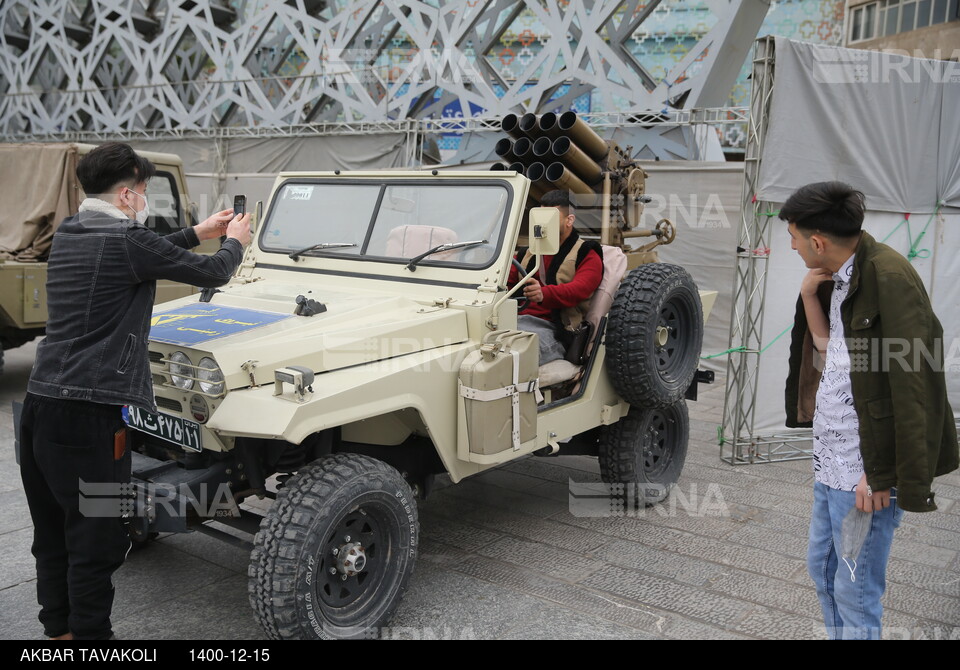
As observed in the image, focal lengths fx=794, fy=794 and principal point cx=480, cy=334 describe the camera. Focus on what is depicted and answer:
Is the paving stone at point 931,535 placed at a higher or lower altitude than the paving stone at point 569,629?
lower

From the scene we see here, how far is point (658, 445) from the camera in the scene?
18.2 feet

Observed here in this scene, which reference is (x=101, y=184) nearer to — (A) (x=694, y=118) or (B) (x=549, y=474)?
(B) (x=549, y=474)

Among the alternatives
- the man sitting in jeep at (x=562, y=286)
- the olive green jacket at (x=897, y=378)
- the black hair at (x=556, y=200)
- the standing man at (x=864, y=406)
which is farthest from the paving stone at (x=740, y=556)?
the black hair at (x=556, y=200)

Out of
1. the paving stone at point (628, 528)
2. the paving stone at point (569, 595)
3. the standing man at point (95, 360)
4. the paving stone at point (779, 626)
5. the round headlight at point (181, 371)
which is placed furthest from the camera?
the paving stone at point (628, 528)

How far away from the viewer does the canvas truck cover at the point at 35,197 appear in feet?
25.9

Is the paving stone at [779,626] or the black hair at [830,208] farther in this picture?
the paving stone at [779,626]

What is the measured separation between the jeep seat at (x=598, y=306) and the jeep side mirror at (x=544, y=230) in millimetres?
812

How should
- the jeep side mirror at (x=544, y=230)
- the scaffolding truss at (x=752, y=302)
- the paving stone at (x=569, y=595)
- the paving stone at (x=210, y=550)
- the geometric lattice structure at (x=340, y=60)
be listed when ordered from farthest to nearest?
the geometric lattice structure at (x=340, y=60) → the scaffolding truss at (x=752, y=302) → the paving stone at (x=210, y=550) → the jeep side mirror at (x=544, y=230) → the paving stone at (x=569, y=595)

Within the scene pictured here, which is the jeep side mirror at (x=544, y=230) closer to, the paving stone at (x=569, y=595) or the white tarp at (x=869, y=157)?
the paving stone at (x=569, y=595)

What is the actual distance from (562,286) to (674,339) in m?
0.93

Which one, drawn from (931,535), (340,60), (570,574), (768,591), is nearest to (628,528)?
(570,574)

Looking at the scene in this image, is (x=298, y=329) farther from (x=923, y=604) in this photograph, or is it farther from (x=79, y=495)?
(x=923, y=604)

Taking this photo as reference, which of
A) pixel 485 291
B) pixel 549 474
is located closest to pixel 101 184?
→ pixel 485 291

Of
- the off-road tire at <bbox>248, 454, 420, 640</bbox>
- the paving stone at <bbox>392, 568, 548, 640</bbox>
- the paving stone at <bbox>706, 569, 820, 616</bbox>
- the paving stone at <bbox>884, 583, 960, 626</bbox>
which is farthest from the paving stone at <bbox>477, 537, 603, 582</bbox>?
the paving stone at <bbox>884, 583, 960, 626</bbox>
